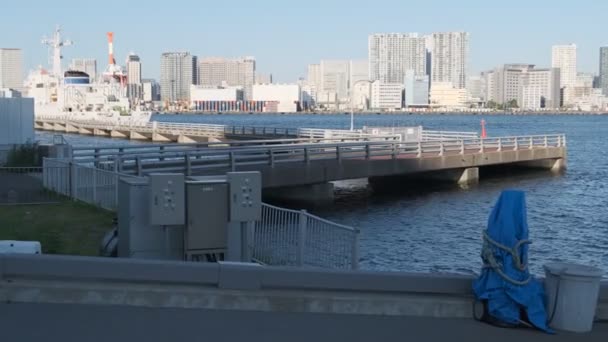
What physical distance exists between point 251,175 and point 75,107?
103 m

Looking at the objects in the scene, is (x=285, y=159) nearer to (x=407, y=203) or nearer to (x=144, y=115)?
(x=407, y=203)

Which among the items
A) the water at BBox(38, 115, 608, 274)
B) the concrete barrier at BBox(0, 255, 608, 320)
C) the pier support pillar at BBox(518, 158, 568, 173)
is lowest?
the water at BBox(38, 115, 608, 274)

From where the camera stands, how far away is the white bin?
25.1 ft

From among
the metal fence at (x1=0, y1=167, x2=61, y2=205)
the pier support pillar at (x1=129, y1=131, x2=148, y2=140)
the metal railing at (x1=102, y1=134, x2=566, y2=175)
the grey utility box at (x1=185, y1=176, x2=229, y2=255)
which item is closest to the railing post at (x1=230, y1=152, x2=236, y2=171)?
the metal railing at (x1=102, y1=134, x2=566, y2=175)

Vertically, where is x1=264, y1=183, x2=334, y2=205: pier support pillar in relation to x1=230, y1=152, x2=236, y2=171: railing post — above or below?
below

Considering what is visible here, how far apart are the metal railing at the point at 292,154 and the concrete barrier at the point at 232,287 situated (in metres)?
17.8

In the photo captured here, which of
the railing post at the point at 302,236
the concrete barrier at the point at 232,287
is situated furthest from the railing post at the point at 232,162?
the concrete barrier at the point at 232,287

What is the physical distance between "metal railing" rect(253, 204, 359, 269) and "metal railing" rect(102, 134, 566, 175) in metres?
12.9

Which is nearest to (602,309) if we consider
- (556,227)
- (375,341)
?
(375,341)

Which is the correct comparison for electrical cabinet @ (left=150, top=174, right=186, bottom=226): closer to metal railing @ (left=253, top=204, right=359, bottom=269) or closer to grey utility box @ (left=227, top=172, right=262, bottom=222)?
grey utility box @ (left=227, top=172, right=262, bottom=222)

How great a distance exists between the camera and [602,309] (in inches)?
325

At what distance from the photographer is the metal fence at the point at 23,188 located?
64.8 ft

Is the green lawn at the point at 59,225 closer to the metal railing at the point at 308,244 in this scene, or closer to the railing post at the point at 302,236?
the metal railing at the point at 308,244

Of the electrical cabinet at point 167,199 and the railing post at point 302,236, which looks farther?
the railing post at point 302,236
